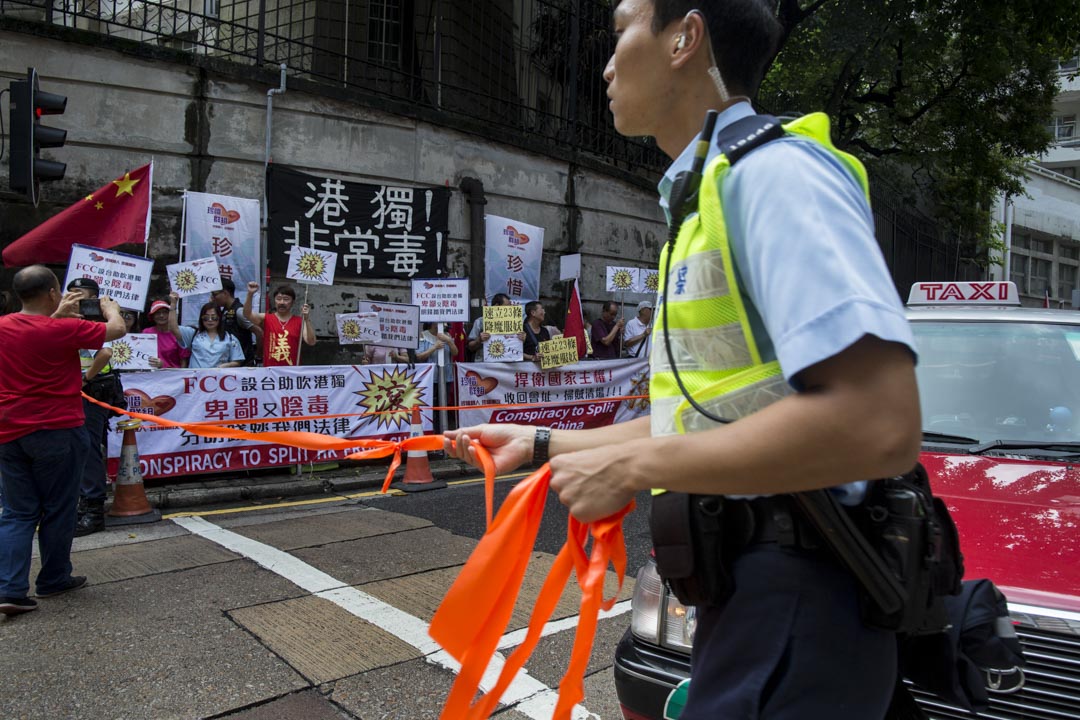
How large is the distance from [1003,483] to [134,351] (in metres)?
7.59

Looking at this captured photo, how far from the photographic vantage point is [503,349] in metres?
10.6

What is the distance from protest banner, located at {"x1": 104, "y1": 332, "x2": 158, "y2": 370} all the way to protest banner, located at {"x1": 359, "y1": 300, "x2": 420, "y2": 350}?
8.46ft

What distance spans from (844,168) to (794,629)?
0.70m

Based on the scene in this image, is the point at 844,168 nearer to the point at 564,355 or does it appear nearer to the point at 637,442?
the point at 637,442

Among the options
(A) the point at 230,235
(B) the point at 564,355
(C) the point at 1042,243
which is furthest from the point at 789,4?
(C) the point at 1042,243

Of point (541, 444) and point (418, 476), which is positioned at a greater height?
point (541, 444)

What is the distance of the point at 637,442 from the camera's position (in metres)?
1.30

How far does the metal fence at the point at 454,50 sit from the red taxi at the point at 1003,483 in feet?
33.6

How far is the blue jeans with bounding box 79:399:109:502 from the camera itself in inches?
257

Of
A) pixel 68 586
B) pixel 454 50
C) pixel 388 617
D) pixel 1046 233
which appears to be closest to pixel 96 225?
pixel 68 586

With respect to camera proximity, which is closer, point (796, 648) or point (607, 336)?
point (796, 648)

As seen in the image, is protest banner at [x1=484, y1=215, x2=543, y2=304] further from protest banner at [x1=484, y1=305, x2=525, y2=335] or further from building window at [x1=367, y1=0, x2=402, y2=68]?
building window at [x1=367, y1=0, x2=402, y2=68]

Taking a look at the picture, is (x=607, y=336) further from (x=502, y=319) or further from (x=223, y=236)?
(x=223, y=236)

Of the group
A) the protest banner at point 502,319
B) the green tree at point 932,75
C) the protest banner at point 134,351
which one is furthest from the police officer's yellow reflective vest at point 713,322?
the green tree at point 932,75
